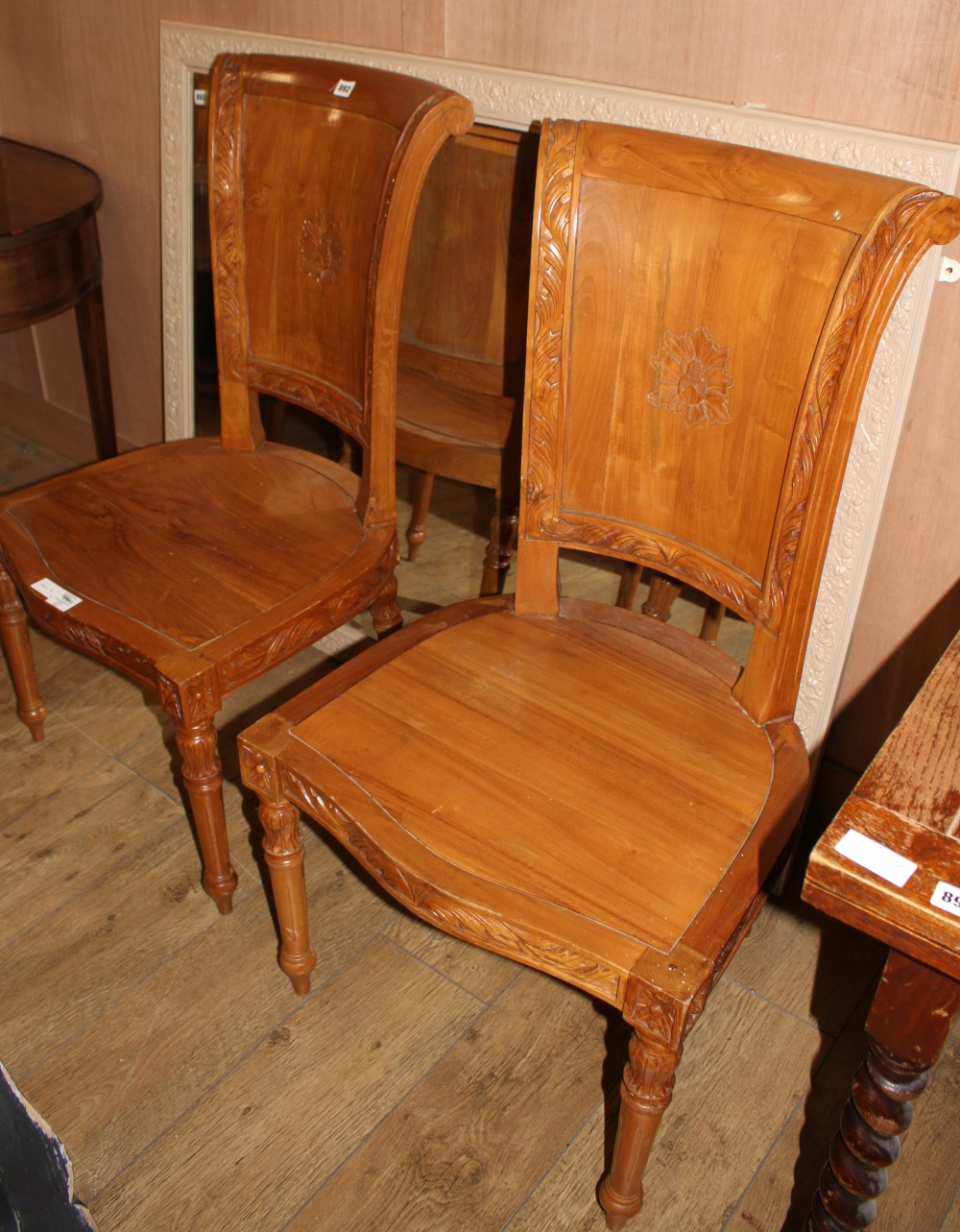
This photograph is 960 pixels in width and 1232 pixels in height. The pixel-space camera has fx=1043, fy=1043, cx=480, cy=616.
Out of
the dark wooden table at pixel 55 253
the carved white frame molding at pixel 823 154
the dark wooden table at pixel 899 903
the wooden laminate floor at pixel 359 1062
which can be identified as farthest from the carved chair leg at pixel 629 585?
the dark wooden table at pixel 55 253

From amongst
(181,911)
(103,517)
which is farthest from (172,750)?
(103,517)

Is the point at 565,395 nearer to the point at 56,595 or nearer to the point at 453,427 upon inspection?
the point at 453,427

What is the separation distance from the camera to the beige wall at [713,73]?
1.17 metres

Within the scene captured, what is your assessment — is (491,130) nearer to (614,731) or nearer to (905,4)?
(905,4)

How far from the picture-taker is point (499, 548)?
5.68 ft

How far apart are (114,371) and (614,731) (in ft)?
5.61

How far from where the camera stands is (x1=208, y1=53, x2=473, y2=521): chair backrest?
1.29 meters

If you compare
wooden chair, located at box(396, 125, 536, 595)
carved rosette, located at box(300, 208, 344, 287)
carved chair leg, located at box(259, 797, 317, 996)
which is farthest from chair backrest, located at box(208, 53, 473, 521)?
carved chair leg, located at box(259, 797, 317, 996)

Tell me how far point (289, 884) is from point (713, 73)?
3.68 feet

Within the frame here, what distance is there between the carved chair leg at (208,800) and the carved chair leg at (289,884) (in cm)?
11

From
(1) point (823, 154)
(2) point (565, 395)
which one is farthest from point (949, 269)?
(2) point (565, 395)

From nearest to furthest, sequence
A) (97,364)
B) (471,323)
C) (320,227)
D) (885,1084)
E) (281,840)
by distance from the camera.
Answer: (885,1084) < (281,840) < (320,227) < (471,323) < (97,364)

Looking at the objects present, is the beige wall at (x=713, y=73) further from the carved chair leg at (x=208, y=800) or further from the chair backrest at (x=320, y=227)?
the carved chair leg at (x=208, y=800)

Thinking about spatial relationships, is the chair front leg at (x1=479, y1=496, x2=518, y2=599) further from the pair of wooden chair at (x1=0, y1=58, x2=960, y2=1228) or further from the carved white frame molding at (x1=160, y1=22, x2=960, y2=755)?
the carved white frame molding at (x1=160, y1=22, x2=960, y2=755)
